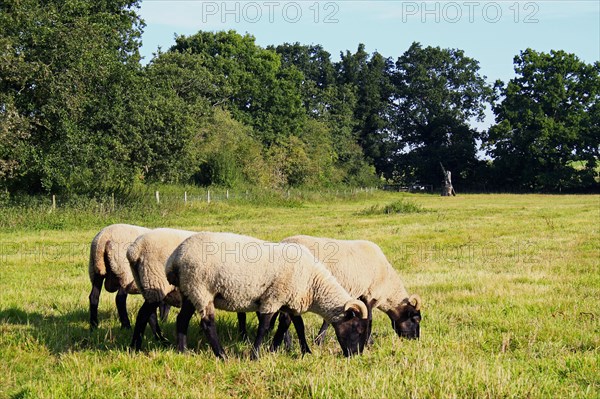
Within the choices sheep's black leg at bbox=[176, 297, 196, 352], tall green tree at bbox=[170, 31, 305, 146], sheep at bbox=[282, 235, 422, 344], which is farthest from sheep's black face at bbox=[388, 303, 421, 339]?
tall green tree at bbox=[170, 31, 305, 146]

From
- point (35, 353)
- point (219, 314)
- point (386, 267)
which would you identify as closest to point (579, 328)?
point (386, 267)

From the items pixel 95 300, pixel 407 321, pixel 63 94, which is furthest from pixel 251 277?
pixel 63 94

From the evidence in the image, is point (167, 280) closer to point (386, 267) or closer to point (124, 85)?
point (386, 267)

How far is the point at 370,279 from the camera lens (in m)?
10.3

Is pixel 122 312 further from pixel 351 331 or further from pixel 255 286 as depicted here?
pixel 351 331

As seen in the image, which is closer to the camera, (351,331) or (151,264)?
(351,331)

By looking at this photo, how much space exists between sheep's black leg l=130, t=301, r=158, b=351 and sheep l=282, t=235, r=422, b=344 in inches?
96.2

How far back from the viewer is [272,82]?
2894 inches

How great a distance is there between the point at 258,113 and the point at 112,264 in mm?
62414

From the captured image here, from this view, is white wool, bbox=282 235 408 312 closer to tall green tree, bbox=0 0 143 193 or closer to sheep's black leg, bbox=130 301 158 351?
sheep's black leg, bbox=130 301 158 351

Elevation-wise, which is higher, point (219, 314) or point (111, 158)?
point (111, 158)

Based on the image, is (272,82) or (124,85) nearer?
(124,85)

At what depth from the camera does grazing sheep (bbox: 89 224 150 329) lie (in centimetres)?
1073

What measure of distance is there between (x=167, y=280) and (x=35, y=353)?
6.78 ft
